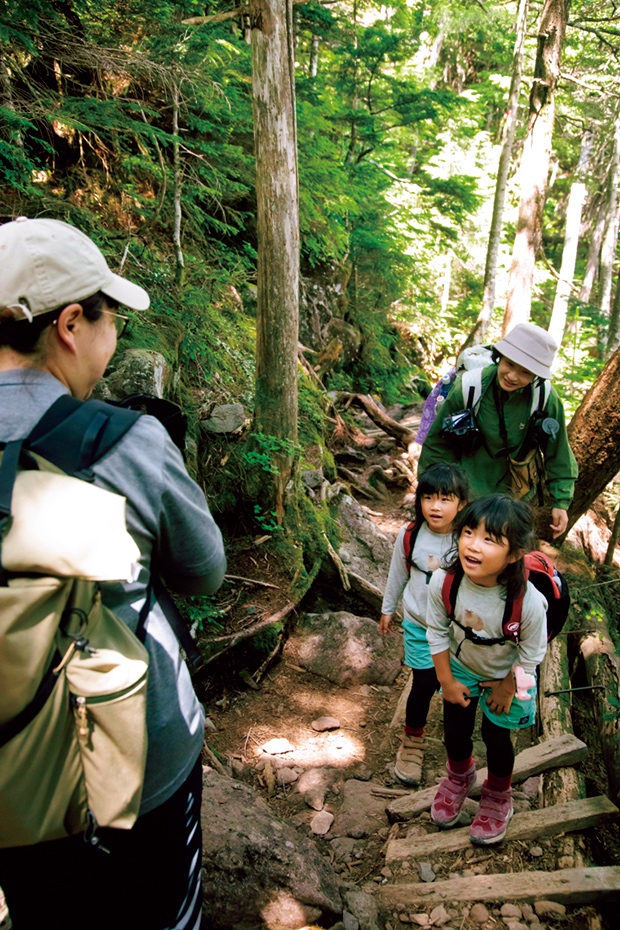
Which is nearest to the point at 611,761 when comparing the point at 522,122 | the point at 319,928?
the point at 319,928

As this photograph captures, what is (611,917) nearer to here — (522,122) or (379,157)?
(379,157)

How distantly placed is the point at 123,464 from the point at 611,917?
2790 millimetres

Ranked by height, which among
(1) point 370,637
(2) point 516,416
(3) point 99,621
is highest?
(3) point 99,621

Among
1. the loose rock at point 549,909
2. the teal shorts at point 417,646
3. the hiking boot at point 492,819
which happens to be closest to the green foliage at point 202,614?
the teal shorts at point 417,646

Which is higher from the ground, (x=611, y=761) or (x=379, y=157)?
(x=379, y=157)

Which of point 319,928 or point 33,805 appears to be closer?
point 33,805

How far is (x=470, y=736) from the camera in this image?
2924 mm

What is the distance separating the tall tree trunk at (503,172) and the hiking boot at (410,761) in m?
11.5

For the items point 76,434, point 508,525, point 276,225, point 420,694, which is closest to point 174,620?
point 76,434

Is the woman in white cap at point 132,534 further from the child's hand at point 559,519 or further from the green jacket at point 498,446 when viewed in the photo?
the child's hand at point 559,519

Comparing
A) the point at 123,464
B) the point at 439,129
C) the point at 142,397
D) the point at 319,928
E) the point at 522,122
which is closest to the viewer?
the point at 123,464

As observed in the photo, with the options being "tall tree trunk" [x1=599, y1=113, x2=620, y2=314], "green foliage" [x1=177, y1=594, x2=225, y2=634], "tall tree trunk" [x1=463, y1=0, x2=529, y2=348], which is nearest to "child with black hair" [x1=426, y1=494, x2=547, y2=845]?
"green foliage" [x1=177, y1=594, x2=225, y2=634]

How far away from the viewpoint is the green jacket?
143 inches

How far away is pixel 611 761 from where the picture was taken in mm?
3164
